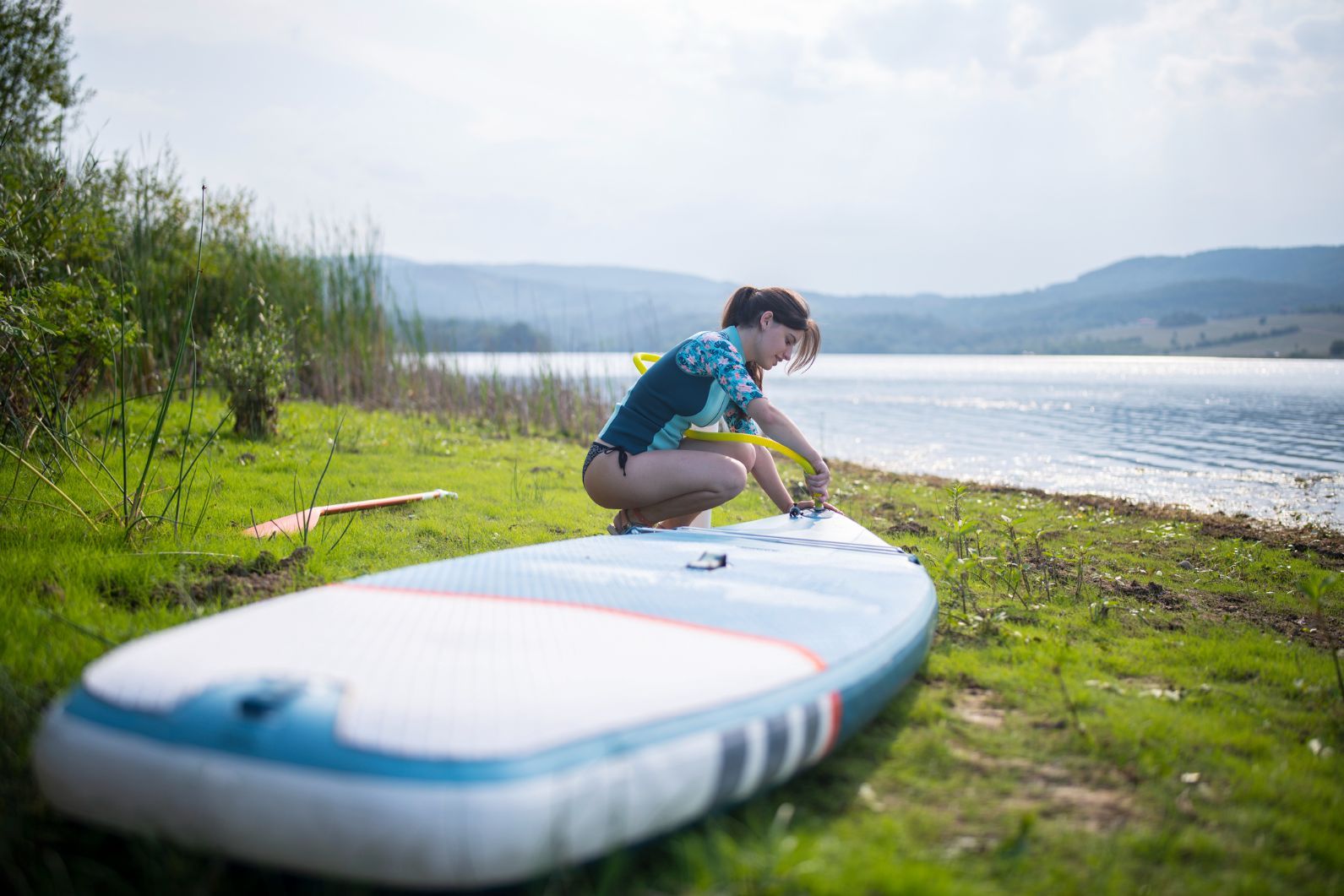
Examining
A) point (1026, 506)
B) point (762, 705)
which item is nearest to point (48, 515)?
point (762, 705)

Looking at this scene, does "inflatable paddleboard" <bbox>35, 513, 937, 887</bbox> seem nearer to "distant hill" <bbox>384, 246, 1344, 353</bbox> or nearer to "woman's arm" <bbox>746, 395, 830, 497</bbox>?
"woman's arm" <bbox>746, 395, 830, 497</bbox>

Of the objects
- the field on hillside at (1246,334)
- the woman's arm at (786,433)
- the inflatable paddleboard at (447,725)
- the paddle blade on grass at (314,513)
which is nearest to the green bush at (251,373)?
the paddle blade on grass at (314,513)

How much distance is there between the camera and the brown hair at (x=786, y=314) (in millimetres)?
3316

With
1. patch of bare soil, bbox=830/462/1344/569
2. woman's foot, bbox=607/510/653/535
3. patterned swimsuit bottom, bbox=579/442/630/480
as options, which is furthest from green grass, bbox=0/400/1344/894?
patterned swimsuit bottom, bbox=579/442/630/480

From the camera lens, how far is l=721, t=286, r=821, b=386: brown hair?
3.32 metres

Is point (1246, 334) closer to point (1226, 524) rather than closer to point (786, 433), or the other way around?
point (1226, 524)

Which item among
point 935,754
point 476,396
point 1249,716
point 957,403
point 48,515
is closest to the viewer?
point 935,754

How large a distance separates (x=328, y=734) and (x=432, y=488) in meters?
4.06

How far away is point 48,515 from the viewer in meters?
3.20

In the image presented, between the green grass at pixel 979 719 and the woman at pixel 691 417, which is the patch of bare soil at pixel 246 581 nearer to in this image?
the green grass at pixel 979 719

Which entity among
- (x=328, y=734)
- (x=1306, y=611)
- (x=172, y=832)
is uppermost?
(x=328, y=734)

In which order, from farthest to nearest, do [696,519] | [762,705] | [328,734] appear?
[696,519] < [762,705] < [328,734]

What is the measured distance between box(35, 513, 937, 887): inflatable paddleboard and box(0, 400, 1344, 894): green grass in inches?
5.1

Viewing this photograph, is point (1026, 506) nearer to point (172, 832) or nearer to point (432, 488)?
point (432, 488)
